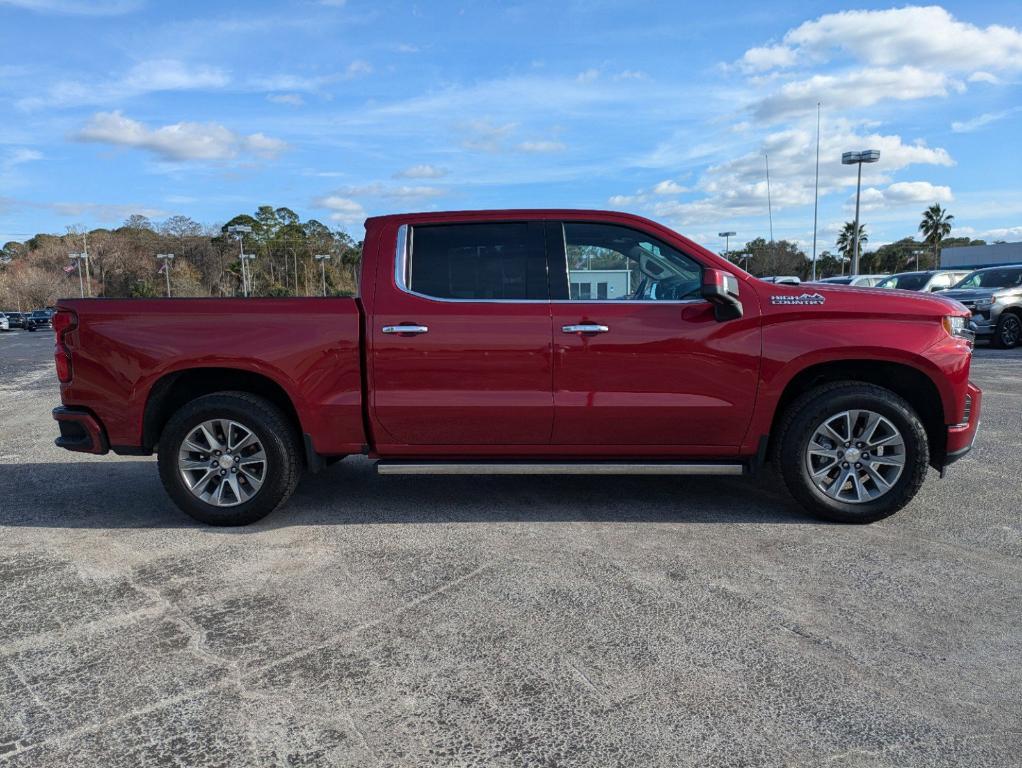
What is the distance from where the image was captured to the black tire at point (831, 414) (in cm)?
449

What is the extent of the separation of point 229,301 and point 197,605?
1881 millimetres

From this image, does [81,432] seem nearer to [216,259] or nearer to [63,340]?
[63,340]

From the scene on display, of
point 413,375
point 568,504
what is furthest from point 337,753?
point 568,504

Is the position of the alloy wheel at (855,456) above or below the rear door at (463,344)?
below

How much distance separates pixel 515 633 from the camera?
3.17m

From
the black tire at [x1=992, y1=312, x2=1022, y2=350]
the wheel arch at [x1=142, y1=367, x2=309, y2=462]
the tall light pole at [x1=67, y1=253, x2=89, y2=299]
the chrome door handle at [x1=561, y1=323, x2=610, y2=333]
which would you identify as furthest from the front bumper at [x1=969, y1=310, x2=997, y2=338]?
the tall light pole at [x1=67, y1=253, x2=89, y2=299]

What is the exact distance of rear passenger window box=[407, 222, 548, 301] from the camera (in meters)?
4.62

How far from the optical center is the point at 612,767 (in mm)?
2299

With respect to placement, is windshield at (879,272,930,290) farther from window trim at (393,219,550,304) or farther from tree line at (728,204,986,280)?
tree line at (728,204,986,280)

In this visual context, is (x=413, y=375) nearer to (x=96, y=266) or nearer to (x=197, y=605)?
(x=197, y=605)

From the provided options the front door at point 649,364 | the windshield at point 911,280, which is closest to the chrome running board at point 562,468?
the front door at point 649,364

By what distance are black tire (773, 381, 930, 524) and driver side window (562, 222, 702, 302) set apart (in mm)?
1011

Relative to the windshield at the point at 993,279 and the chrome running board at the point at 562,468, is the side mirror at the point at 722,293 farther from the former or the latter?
the windshield at the point at 993,279

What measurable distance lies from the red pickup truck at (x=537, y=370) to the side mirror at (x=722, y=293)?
0.10ft
